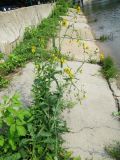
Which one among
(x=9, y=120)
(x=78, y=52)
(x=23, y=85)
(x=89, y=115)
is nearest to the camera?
(x=9, y=120)

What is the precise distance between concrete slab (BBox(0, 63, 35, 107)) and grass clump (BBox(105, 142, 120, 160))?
133 centimetres

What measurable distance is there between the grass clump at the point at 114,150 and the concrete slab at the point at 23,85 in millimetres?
1333

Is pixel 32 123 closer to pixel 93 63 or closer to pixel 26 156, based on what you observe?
pixel 26 156

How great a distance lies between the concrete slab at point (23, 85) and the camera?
5.29 metres

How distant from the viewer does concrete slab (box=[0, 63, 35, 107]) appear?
208 inches

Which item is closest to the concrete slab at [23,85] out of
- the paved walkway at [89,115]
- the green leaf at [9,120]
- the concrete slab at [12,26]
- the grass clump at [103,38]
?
the paved walkway at [89,115]

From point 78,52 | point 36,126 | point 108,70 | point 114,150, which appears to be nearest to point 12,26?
point 78,52

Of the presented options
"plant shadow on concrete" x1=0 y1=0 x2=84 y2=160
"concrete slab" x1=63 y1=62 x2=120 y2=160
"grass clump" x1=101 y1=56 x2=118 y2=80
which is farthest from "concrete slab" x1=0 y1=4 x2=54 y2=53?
"plant shadow on concrete" x1=0 y1=0 x2=84 y2=160

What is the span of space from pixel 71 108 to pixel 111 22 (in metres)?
12.5

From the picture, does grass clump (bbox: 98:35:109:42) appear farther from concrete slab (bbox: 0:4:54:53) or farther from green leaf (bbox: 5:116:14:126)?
green leaf (bbox: 5:116:14:126)

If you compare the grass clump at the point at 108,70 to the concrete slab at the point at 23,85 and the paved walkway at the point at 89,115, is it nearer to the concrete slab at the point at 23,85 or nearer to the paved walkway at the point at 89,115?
the paved walkway at the point at 89,115

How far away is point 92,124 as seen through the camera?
4.75m

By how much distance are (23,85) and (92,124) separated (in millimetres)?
1590

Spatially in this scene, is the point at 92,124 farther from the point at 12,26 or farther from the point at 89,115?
the point at 12,26
